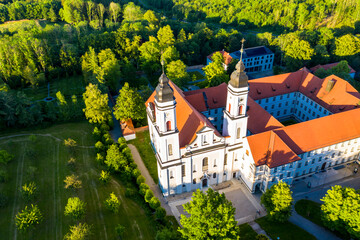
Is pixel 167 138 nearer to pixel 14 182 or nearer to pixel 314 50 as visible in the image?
pixel 14 182

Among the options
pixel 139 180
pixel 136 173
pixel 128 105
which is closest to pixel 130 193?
pixel 139 180

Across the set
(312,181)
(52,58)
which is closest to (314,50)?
(312,181)

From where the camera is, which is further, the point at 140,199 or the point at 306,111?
the point at 306,111

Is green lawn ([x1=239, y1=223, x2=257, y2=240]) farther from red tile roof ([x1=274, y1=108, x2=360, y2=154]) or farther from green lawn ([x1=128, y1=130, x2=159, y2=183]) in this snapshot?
green lawn ([x1=128, y1=130, x2=159, y2=183])

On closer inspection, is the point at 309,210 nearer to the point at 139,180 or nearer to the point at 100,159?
the point at 139,180

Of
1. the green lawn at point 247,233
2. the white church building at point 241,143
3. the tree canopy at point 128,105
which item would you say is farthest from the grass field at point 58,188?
the green lawn at point 247,233

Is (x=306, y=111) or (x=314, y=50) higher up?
(x=314, y=50)
